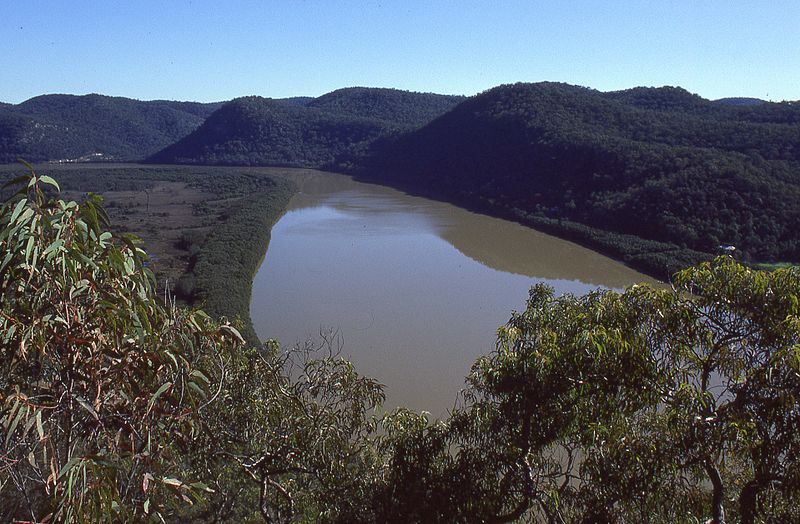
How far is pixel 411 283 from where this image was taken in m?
16.2

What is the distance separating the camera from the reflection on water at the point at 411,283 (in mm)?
10812

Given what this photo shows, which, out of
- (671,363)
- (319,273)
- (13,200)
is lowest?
(319,273)

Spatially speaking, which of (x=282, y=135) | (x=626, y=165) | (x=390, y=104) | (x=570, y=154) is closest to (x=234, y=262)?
(x=626, y=165)

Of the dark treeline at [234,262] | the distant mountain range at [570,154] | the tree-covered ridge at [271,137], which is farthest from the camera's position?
the tree-covered ridge at [271,137]

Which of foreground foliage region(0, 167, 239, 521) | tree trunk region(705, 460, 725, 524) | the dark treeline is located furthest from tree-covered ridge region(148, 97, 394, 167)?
foreground foliage region(0, 167, 239, 521)

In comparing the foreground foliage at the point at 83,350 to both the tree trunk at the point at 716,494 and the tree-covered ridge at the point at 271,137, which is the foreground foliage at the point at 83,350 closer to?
the tree trunk at the point at 716,494

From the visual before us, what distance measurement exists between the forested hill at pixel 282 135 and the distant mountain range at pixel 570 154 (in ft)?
0.49

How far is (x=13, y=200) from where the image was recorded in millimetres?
1586

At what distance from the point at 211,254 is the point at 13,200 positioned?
1706 centimetres

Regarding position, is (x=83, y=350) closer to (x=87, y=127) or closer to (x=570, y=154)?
(x=570, y=154)

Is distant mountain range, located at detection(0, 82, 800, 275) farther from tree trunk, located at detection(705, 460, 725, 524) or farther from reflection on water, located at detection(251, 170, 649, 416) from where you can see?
tree trunk, located at detection(705, 460, 725, 524)

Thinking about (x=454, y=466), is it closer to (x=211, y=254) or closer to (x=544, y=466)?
(x=544, y=466)

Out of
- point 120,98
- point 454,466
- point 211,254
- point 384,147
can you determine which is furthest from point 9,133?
point 454,466

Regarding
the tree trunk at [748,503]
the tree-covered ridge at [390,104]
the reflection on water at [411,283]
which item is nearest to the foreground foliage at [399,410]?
the tree trunk at [748,503]
